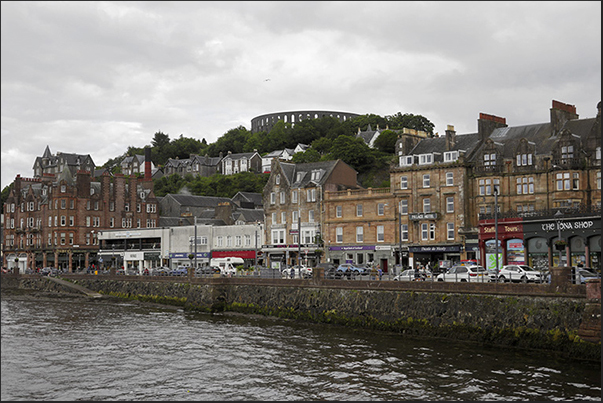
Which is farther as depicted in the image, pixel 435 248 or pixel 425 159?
pixel 425 159

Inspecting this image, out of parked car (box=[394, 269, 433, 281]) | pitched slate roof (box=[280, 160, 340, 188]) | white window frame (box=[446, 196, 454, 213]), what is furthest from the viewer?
pitched slate roof (box=[280, 160, 340, 188])

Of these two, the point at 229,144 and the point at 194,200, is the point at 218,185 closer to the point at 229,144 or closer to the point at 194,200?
the point at 194,200

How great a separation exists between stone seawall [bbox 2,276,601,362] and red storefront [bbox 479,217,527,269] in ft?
68.5

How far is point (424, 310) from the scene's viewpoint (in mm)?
38438

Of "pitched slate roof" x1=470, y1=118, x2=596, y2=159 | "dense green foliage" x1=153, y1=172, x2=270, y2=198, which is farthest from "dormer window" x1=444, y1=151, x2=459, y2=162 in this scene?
"dense green foliage" x1=153, y1=172, x2=270, y2=198

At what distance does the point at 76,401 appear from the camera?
23.0 m

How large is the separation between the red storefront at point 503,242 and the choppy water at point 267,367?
24675mm

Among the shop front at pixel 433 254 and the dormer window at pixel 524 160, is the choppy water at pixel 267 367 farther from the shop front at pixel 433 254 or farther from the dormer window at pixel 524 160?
the dormer window at pixel 524 160

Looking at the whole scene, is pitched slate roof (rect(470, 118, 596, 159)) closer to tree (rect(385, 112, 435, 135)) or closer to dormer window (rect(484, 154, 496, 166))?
dormer window (rect(484, 154, 496, 166))

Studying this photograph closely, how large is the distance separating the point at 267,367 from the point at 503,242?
123 feet

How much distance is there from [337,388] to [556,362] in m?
11.1

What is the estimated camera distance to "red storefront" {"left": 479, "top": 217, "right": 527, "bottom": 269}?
194 feet

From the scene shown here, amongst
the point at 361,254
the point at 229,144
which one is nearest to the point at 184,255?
the point at 361,254

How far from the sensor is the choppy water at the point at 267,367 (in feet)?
80.1
